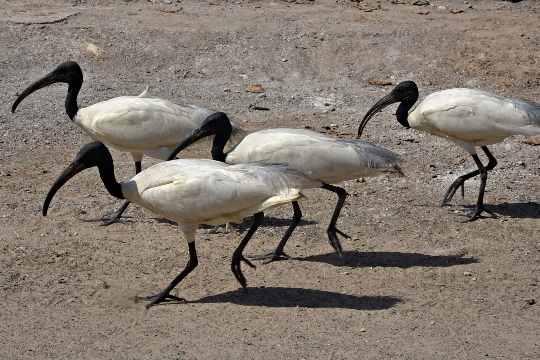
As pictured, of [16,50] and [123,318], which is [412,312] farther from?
[16,50]

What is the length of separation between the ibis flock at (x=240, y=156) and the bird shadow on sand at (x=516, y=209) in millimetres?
282

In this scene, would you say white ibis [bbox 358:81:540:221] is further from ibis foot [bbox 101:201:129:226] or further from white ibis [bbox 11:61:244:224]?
ibis foot [bbox 101:201:129:226]

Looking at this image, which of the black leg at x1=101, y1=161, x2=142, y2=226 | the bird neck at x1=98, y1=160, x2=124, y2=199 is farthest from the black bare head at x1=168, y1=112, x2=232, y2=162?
the black leg at x1=101, y1=161, x2=142, y2=226

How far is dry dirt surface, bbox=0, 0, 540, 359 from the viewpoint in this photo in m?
8.41

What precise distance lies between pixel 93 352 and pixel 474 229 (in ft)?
15.4

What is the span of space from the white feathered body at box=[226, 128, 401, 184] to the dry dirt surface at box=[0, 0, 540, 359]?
0.87 metres

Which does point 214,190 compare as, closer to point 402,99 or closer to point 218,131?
point 218,131

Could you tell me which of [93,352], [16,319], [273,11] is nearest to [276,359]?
[93,352]

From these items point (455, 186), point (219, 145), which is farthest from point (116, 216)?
point (455, 186)

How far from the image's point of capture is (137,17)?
17.1 metres

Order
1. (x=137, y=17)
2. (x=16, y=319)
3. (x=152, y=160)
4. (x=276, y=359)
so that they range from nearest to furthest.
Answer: (x=276, y=359)
(x=16, y=319)
(x=152, y=160)
(x=137, y=17)

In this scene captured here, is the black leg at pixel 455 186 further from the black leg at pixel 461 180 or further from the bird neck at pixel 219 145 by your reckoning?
the bird neck at pixel 219 145

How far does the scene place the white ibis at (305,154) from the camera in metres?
9.90

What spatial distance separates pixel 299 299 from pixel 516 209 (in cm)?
355
